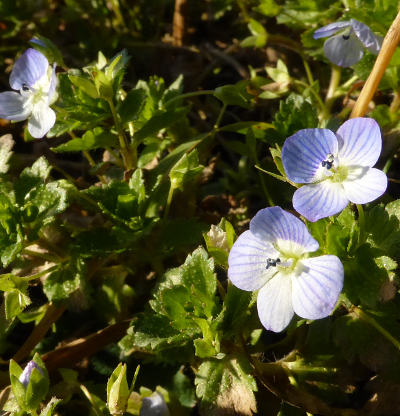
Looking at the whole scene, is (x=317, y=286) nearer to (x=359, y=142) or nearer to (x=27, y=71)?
(x=359, y=142)

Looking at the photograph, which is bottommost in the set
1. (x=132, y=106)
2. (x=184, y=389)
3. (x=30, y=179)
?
(x=184, y=389)

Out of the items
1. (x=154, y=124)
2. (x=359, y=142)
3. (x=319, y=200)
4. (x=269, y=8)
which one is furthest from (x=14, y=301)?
(x=269, y=8)

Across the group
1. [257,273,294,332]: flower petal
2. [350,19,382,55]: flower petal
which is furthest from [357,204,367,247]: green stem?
[350,19,382,55]: flower petal

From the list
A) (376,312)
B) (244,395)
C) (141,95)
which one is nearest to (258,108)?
(141,95)

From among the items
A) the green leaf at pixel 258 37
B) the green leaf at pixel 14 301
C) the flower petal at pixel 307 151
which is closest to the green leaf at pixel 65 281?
the green leaf at pixel 14 301

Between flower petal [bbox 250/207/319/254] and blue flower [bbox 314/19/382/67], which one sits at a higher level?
blue flower [bbox 314/19/382/67]

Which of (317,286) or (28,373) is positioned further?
(28,373)

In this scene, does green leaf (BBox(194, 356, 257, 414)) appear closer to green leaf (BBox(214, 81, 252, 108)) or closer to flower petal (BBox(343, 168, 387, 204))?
flower petal (BBox(343, 168, 387, 204))
